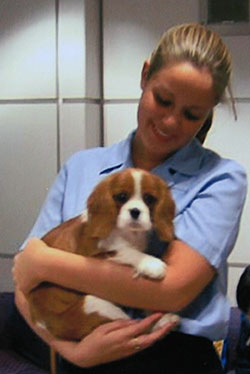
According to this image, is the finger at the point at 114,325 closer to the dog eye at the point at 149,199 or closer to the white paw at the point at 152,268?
the white paw at the point at 152,268

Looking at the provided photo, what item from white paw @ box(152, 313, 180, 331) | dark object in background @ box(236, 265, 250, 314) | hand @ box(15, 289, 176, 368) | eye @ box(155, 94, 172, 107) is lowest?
dark object in background @ box(236, 265, 250, 314)

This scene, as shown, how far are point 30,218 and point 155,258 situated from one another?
169 centimetres

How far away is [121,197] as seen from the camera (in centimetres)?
104

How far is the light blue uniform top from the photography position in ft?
3.49

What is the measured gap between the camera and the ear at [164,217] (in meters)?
1.04

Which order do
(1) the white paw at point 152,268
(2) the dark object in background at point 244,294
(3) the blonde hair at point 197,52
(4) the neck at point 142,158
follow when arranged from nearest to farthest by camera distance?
(1) the white paw at point 152,268 < (3) the blonde hair at point 197,52 < (4) the neck at point 142,158 < (2) the dark object in background at point 244,294

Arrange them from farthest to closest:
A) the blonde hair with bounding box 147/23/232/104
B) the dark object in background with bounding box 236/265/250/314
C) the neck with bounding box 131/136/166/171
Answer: the dark object in background with bounding box 236/265/250/314
the neck with bounding box 131/136/166/171
the blonde hair with bounding box 147/23/232/104

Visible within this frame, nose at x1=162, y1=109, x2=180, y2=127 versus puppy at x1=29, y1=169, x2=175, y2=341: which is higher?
nose at x1=162, y1=109, x2=180, y2=127

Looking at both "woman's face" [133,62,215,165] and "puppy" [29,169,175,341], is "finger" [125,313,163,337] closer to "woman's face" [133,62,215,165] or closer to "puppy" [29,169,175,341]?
"puppy" [29,169,175,341]

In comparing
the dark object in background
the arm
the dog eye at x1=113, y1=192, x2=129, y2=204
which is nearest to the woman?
the arm

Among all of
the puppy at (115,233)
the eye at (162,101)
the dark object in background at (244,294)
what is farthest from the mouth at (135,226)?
the dark object in background at (244,294)

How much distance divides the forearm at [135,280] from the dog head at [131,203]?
51 millimetres

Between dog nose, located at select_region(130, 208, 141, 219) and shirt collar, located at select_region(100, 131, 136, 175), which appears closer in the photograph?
dog nose, located at select_region(130, 208, 141, 219)

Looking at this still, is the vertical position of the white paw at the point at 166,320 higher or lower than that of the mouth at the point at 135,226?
lower
